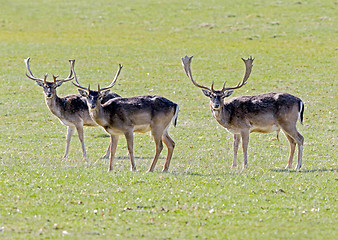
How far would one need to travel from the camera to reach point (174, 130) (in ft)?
78.9

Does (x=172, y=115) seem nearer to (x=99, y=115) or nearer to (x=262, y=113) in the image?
(x=99, y=115)

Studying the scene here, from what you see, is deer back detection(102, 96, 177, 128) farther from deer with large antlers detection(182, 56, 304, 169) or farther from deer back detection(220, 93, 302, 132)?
deer back detection(220, 93, 302, 132)

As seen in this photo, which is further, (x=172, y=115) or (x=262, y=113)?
(x=262, y=113)

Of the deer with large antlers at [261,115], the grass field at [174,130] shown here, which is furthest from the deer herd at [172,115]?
the grass field at [174,130]

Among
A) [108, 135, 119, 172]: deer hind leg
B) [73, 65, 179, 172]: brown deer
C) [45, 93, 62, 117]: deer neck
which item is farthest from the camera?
[45, 93, 62, 117]: deer neck

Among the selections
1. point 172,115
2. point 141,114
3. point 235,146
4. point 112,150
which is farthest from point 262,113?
point 112,150

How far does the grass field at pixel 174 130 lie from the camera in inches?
465

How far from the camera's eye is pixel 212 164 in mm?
17875

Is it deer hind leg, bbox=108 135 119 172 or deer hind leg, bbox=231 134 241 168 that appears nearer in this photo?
deer hind leg, bbox=108 135 119 172

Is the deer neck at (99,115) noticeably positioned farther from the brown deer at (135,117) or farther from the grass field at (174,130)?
the grass field at (174,130)

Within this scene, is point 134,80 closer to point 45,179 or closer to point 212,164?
point 212,164

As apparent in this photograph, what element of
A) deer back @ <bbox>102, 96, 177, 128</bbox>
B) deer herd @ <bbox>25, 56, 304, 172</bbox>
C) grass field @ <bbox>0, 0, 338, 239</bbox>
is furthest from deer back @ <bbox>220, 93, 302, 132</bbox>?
deer back @ <bbox>102, 96, 177, 128</bbox>

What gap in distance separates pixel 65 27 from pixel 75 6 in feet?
29.5

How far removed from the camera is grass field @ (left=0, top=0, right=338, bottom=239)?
11.8 meters
